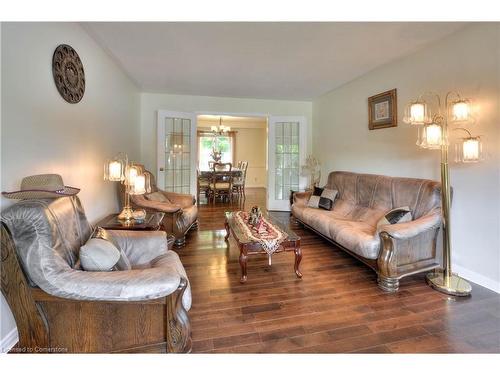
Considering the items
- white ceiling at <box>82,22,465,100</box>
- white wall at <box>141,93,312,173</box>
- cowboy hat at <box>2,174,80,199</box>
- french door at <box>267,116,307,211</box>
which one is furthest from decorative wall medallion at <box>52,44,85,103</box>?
french door at <box>267,116,307,211</box>

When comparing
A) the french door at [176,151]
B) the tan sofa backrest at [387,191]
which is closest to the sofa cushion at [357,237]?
the tan sofa backrest at [387,191]

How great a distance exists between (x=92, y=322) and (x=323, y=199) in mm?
3439

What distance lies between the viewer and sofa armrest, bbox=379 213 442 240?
227 cm

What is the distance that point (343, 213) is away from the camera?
3732 millimetres

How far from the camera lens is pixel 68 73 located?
226cm

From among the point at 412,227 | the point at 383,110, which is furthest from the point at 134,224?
the point at 383,110

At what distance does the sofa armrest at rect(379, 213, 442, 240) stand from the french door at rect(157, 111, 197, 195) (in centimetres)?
394

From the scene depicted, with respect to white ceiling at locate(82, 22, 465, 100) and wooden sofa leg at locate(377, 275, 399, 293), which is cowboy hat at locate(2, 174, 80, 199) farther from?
wooden sofa leg at locate(377, 275, 399, 293)

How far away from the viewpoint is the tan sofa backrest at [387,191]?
264 centimetres

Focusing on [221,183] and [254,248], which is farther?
[221,183]

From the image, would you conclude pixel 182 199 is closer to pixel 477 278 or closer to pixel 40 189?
pixel 40 189

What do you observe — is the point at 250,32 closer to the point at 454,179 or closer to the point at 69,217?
the point at 69,217
